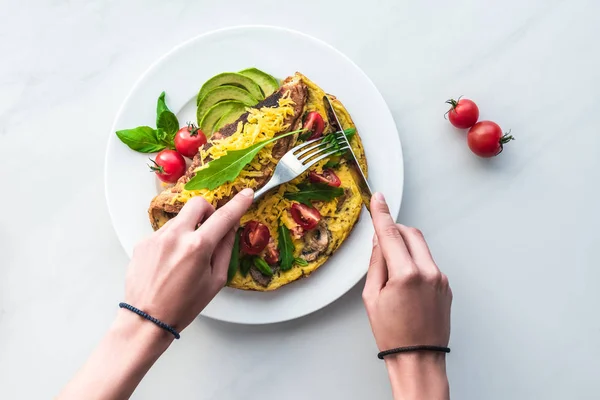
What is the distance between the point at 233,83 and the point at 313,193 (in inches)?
41.9

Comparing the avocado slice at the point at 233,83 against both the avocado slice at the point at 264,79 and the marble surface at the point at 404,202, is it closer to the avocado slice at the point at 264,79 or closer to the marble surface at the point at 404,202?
the avocado slice at the point at 264,79

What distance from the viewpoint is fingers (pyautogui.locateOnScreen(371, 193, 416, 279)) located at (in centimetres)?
333

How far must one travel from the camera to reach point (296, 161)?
151 inches

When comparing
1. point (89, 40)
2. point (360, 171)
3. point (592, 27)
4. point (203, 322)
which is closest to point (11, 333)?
point (203, 322)

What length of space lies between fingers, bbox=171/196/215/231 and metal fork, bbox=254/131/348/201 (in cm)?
50

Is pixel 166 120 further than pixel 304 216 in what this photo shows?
Yes

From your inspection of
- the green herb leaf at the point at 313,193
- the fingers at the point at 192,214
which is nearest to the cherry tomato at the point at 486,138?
the green herb leaf at the point at 313,193

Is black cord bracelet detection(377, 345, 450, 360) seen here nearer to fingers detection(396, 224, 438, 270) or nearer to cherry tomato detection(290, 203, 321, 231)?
fingers detection(396, 224, 438, 270)

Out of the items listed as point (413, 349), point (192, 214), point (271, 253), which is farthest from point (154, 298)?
point (413, 349)

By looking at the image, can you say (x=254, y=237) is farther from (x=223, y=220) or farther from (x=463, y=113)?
(x=463, y=113)

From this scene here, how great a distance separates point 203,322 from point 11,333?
1.58 m

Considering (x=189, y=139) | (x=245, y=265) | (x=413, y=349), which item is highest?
(x=189, y=139)

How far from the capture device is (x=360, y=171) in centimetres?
399

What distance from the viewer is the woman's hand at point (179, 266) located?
3.22 metres
